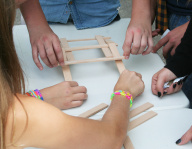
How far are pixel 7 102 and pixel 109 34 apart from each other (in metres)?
0.74

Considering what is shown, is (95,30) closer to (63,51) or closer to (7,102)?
(63,51)

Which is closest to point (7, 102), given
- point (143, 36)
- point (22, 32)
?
point (143, 36)

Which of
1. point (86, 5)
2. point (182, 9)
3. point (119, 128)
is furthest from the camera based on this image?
point (86, 5)

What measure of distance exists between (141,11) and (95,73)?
13.8 inches

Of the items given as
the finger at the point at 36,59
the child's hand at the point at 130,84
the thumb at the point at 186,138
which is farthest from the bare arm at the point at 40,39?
the thumb at the point at 186,138

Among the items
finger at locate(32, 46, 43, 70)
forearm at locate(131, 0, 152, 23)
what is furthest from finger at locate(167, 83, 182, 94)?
finger at locate(32, 46, 43, 70)

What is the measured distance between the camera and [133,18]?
1027 millimetres

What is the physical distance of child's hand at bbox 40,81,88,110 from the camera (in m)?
0.77

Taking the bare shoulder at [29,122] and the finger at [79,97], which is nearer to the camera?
the bare shoulder at [29,122]

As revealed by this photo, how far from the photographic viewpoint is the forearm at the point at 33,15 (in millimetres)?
1004

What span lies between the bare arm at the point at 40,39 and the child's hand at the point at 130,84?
225mm

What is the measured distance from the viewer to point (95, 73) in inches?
36.0

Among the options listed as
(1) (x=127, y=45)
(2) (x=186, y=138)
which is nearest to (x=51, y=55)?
(1) (x=127, y=45)

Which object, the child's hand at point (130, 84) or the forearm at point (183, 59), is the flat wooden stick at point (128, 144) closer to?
the child's hand at point (130, 84)
